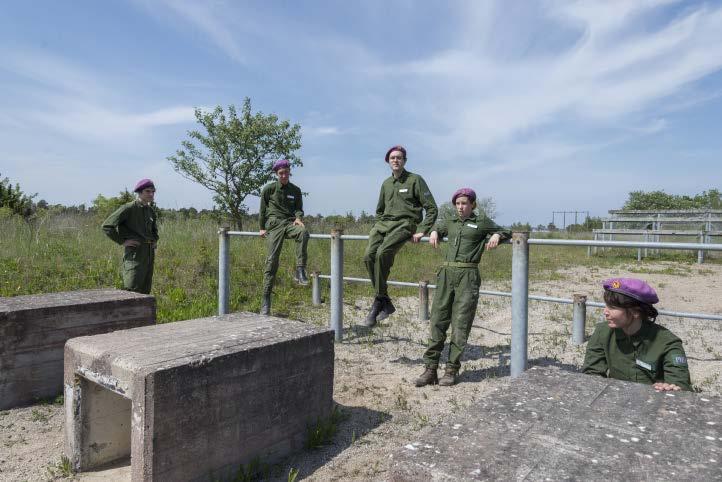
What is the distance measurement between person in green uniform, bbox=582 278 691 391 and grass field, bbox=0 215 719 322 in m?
4.39

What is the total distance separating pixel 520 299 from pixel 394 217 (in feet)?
4.55

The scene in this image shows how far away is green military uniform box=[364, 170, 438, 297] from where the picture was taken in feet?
14.1

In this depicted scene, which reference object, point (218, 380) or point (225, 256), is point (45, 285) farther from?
point (218, 380)

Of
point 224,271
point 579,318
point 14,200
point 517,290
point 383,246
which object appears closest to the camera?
point 517,290

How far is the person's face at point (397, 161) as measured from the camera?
4.34 meters

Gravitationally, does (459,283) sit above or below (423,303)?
above

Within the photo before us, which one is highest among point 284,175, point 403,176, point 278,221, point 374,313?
point 284,175

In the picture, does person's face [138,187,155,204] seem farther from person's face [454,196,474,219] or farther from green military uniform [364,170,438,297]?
person's face [454,196,474,219]

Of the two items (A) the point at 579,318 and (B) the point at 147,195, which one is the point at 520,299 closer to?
(A) the point at 579,318

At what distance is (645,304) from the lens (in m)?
2.18

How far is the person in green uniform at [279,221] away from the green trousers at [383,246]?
112 cm

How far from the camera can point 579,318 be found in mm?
4723

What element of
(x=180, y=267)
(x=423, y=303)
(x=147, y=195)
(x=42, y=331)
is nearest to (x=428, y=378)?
(x=423, y=303)

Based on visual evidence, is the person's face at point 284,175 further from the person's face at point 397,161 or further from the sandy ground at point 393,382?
the sandy ground at point 393,382
